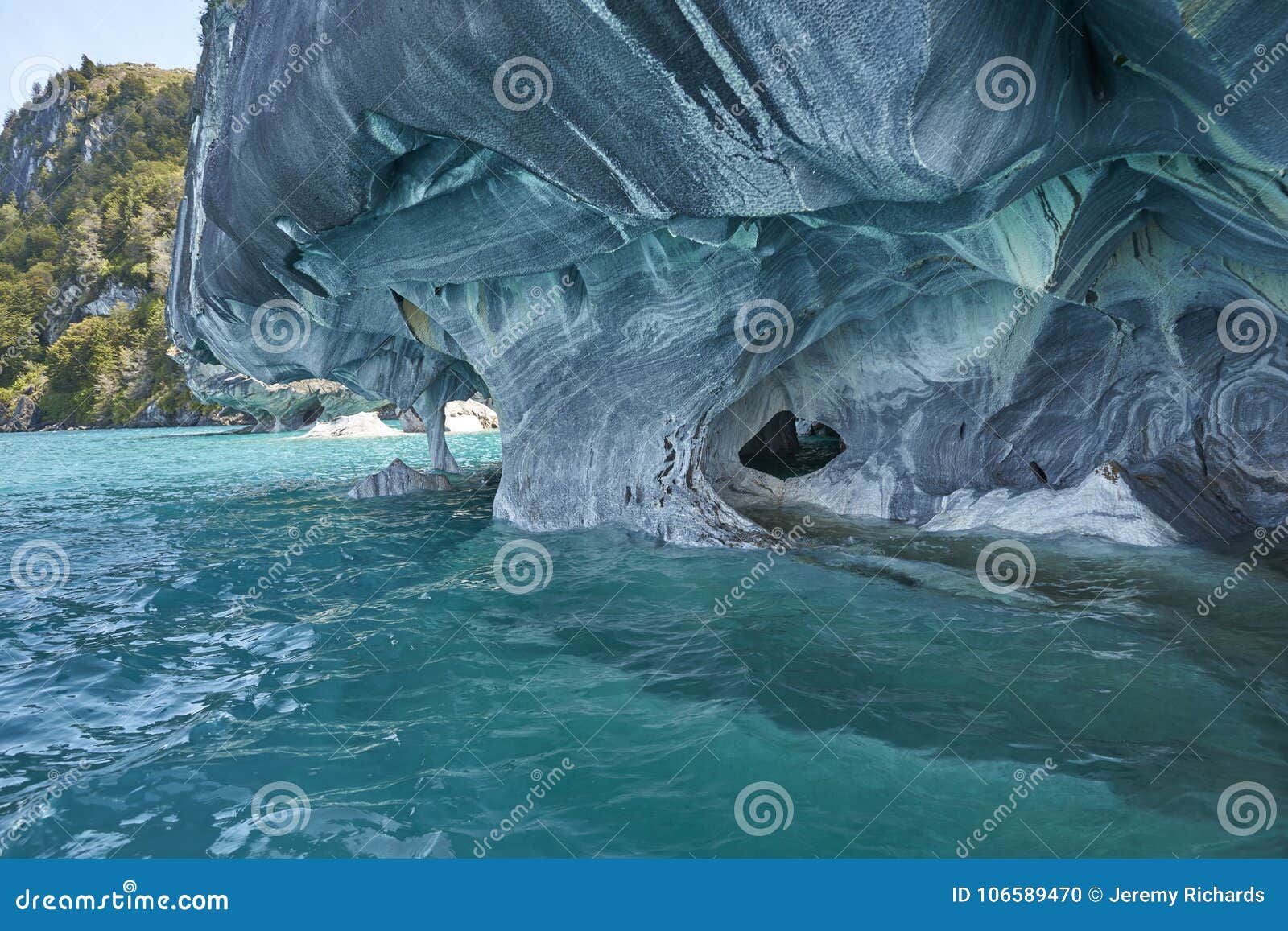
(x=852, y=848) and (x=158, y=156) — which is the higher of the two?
(x=158, y=156)

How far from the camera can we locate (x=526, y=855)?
2980 millimetres

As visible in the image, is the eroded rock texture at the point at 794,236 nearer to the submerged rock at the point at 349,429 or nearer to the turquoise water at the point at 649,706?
the turquoise water at the point at 649,706

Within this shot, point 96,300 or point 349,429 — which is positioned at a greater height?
point 96,300

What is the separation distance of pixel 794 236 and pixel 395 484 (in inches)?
402

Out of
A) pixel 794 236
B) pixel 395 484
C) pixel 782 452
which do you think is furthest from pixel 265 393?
pixel 794 236

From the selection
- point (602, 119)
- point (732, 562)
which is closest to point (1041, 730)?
point (732, 562)

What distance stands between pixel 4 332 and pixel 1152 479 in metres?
70.3

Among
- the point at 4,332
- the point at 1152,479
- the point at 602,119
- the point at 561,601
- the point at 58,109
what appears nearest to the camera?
the point at 602,119

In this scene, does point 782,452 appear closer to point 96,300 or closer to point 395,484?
point 395,484

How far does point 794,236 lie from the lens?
26.0ft

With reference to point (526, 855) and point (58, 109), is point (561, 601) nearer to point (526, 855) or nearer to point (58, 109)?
point (526, 855)

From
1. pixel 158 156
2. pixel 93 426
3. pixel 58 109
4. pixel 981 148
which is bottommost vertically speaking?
pixel 93 426

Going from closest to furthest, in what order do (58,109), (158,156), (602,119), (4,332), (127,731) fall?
(127,731) → (602,119) → (4,332) → (158,156) → (58,109)

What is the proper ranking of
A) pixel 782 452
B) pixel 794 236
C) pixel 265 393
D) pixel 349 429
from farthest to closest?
pixel 349 429
pixel 265 393
pixel 782 452
pixel 794 236
